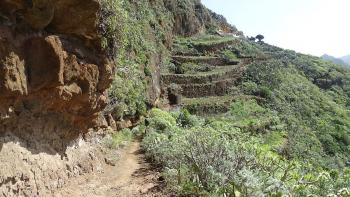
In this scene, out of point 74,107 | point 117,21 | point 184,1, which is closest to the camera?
point 74,107

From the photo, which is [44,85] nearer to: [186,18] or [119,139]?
[119,139]

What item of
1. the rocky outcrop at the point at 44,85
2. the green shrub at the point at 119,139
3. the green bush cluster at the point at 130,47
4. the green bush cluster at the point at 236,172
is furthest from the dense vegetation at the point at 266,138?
the rocky outcrop at the point at 44,85

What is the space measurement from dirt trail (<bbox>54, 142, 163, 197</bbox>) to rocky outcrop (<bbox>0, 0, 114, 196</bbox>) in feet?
1.25

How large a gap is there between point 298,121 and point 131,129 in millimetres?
18602

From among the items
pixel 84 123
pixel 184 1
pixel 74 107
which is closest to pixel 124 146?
pixel 84 123

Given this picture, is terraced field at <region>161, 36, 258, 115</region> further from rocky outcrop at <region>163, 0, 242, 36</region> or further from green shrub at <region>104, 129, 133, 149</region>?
green shrub at <region>104, 129, 133, 149</region>

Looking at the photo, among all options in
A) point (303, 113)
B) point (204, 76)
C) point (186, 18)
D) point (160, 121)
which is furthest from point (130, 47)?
point (186, 18)

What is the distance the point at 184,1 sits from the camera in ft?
145

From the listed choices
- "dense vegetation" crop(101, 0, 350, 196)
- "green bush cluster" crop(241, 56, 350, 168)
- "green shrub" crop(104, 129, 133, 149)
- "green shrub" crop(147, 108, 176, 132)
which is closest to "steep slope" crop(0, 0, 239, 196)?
"dense vegetation" crop(101, 0, 350, 196)

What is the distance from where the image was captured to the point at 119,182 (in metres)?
11.2

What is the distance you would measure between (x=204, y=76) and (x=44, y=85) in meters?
24.1

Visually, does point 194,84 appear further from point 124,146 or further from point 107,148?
point 107,148

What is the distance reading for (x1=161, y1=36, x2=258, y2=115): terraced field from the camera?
2885 cm

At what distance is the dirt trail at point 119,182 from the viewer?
389 inches
